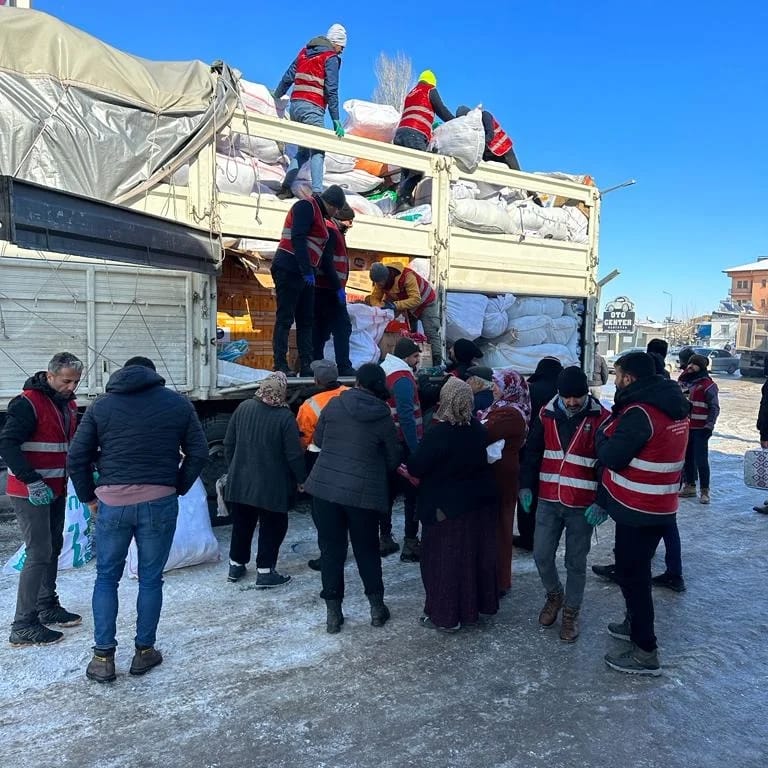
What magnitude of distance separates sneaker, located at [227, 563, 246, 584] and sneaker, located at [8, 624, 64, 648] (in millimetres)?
1091

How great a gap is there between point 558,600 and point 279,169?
436 cm

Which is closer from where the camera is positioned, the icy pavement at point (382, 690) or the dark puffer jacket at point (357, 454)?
the icy pavement at point (382, 690)

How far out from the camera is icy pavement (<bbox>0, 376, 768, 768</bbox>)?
8.26ft

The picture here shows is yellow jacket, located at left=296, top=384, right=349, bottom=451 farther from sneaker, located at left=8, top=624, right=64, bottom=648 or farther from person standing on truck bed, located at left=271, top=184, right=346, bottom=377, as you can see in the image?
sneaker, located at left=8, top=624, right=64, bottom=648

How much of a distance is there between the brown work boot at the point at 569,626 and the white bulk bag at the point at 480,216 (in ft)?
14.3

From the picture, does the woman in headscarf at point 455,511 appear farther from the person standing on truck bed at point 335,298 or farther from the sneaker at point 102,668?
the person standing on truck bed at point 335,298

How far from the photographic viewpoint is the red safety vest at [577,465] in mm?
3451

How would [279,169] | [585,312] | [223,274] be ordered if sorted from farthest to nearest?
[585,312] < [279,169] < [223,274]

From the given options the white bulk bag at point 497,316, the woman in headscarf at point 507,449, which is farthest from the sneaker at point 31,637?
the white bulk bag at point 497,316

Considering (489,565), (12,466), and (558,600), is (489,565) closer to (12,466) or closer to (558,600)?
(558,600)

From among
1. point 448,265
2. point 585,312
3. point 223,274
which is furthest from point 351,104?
point 585,312

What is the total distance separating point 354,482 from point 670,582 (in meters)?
2.28

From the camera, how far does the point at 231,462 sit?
4145 mm

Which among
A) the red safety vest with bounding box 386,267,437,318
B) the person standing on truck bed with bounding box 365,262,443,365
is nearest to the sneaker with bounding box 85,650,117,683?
the person standing on truck bed with bounding box 365,262,443,365
